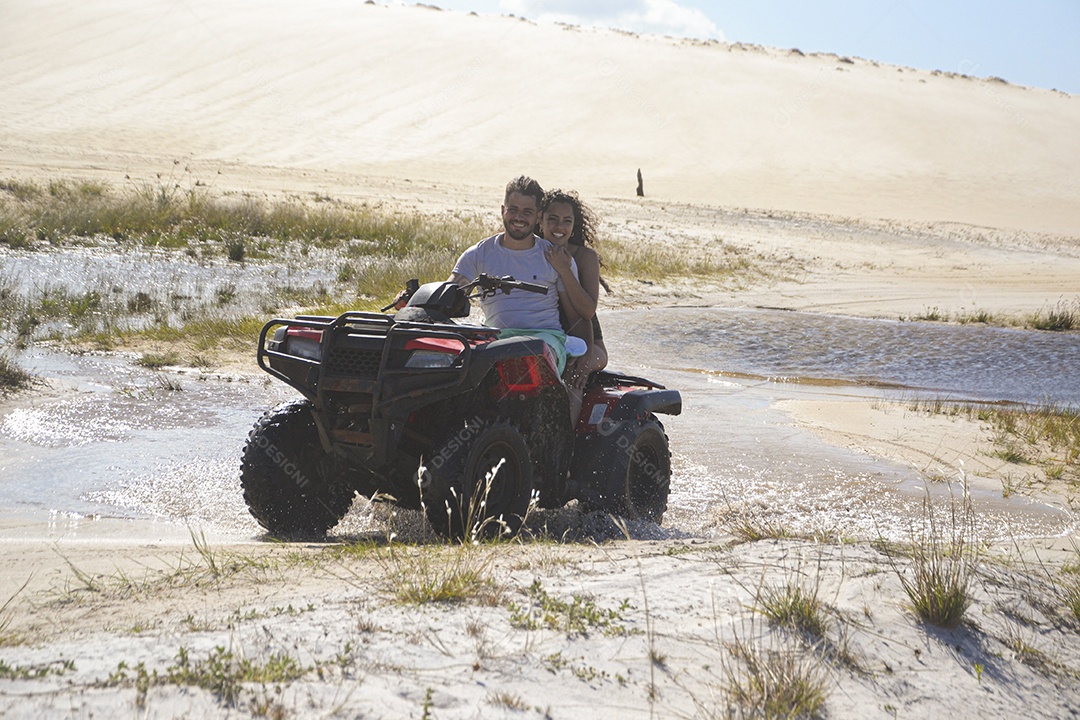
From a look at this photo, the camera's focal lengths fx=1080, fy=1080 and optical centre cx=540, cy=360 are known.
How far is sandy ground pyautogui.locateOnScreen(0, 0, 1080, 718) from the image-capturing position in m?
3.10

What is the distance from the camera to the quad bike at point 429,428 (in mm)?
4711

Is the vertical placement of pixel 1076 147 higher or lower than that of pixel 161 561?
higher

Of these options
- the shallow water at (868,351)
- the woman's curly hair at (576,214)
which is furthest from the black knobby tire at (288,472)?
the shallow water at (868,351)

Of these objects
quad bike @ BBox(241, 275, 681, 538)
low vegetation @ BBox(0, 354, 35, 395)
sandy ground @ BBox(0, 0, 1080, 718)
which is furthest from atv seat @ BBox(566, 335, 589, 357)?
low vegetation @ BBox(0, 354, 35, 395)

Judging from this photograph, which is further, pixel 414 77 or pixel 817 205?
pixel 414 77

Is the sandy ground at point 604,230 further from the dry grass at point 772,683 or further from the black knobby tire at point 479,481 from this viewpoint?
the black knobby tire at point 479,481

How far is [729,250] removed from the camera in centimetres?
2322

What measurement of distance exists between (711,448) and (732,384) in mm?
A: 3061

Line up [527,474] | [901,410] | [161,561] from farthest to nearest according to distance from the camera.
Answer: [901,410] < [527,474] < [161,561]

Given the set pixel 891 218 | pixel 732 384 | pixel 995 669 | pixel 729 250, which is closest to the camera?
pixel 995 669

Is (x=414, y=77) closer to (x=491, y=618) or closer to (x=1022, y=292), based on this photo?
(x=1022, y=292)

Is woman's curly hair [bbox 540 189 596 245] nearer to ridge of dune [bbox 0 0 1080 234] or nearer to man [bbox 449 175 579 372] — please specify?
man [bbox 449 175 579 372]

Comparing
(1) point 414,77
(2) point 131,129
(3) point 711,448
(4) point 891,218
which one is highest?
(1) point 414,77

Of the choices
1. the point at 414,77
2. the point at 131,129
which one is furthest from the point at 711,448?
the point at 414,77
